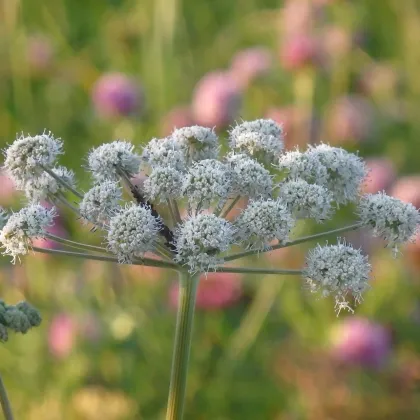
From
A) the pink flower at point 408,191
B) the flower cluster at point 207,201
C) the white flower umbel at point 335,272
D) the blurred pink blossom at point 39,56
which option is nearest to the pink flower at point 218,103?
the pink flower at point 408,191

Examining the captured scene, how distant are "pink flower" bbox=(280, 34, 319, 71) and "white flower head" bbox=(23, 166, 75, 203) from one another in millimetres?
3392

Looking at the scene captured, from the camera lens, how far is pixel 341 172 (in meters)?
2.26

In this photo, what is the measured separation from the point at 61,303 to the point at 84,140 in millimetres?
2456

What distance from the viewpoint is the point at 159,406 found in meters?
4.48

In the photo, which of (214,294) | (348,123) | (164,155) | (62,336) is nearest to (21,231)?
(164,155)

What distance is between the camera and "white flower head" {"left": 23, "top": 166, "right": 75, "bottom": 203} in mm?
2221

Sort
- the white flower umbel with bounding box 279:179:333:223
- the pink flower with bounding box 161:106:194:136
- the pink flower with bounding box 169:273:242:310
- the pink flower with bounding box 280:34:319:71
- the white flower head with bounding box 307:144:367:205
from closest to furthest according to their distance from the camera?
1. the white flower umbel with bounding box 279:179:333:223
2. the white flower head with bounding box 307:144:367:205
3. the pink flower with bounding box 169:273:242:310
4. the pink flower with bounding box 280:34:319:71
5. the pink flower with bounding box 161:106:194:136

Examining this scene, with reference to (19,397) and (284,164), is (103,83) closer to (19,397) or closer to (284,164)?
(19,397)

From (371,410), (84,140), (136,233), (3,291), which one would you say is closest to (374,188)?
(371,410)

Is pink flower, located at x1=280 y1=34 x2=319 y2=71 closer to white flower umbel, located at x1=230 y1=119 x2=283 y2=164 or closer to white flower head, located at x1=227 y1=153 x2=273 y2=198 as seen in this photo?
white flower umbel, located at x1=230 y1=119 x2=283 y2=164

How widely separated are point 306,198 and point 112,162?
0.51m

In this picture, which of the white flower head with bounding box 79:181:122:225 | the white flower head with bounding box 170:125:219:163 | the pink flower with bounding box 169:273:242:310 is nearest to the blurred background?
the pink flower with bounding box 169:273:242:310

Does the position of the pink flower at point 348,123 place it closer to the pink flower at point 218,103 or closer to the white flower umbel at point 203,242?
the pink flower at point 218,103

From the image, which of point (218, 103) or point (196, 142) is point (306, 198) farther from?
point (218, 103)
